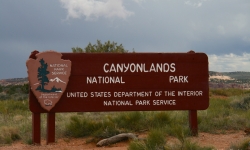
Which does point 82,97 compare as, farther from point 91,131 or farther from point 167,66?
point 167,66

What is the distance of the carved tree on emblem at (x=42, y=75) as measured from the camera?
9188 millimetres

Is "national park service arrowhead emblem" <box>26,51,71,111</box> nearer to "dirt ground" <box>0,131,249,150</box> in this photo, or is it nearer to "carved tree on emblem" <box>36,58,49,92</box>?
"carved tree on emblem" <box>36,58,49,92</box>

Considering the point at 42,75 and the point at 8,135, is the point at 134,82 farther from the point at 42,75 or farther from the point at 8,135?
the point at 8,135

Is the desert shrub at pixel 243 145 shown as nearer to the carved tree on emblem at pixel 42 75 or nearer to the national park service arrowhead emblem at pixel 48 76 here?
the national park service arrowhead emblem at pixel 48 76

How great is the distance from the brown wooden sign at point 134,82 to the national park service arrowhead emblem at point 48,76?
0.10 m

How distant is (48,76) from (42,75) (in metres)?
0.14

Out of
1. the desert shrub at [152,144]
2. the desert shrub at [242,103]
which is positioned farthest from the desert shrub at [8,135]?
the desert shrub at [242,103]

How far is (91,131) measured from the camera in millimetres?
10508

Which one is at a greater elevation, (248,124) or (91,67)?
(91,67)

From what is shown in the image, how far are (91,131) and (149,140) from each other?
385 cm

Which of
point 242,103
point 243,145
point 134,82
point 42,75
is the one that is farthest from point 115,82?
point 242,103

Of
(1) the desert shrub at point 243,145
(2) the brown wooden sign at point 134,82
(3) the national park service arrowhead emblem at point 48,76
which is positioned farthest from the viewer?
(2) the brown wooden sign at point 134,82

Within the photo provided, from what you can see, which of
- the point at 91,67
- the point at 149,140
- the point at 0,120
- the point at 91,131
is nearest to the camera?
the point at 149,140

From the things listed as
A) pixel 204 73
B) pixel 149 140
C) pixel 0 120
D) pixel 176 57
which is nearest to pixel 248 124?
pixel 204 73
